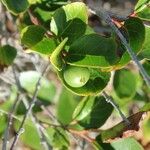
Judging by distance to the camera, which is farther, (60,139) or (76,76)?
(60,139)

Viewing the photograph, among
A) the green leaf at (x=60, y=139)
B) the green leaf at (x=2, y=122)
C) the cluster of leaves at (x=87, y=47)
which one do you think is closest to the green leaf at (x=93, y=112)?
the cluster of leaves at (x=87, y=47)

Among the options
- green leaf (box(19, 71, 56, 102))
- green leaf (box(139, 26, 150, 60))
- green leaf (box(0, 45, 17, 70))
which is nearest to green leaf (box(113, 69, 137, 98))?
green leaf (box(19, 71, 56, 102))

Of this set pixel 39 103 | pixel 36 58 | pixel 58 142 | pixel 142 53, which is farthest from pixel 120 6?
pixel 142 53

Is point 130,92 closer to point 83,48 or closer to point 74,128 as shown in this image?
point 74,128

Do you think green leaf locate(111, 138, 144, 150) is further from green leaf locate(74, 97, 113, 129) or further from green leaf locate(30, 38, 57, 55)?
green leaf locate(30, 38, 57, 55)

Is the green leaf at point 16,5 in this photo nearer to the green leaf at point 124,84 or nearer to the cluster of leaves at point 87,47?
the cluster of leaves at point 87,47

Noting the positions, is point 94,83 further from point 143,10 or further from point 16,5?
point 16,5

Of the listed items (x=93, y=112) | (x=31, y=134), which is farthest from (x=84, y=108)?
(x=31, y=134)
